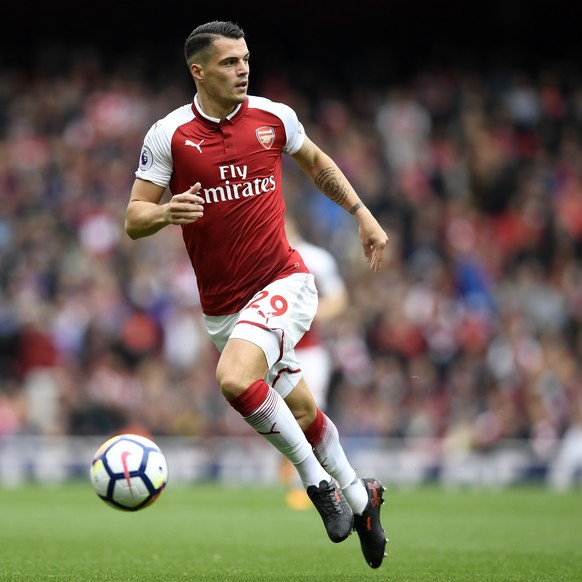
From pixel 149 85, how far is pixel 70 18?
279cm

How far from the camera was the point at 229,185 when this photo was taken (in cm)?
696

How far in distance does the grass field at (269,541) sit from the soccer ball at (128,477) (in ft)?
1.35

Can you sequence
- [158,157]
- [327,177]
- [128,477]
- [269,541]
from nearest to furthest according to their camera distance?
1. [158,157]
2. [128,477]
3. [327,177]
4. [269,541]

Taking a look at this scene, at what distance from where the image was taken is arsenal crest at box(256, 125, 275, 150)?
710 centimetres

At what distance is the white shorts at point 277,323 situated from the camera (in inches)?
266

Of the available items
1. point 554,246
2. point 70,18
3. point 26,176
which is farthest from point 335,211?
point 70,18

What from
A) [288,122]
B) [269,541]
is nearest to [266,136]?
[288,122]

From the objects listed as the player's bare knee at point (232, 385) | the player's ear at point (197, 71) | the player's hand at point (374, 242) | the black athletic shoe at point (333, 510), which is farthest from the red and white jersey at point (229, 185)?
the black athletic shoe at point (333, 510)

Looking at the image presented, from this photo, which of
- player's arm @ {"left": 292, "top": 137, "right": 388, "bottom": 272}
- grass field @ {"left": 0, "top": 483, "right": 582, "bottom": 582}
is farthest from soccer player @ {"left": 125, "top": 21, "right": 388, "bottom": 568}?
grass field @ {"left": 0, "top": 483, "right": 582, "bottom": 582}

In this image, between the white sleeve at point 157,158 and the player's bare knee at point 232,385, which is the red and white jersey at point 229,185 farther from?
the player's bare knee at point 232,385

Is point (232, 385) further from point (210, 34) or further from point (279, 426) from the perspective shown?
point (210, 34)

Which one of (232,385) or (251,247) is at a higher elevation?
(251,247)

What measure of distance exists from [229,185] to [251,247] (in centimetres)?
36

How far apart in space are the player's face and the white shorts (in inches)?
42.4
